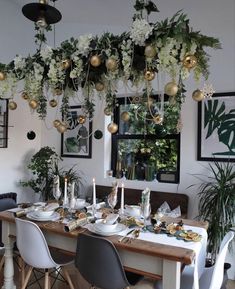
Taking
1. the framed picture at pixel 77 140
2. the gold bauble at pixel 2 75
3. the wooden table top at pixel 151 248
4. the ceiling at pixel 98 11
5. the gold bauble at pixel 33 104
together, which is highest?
the ceiling at pixel 98 11

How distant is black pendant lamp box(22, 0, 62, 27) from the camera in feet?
7.11

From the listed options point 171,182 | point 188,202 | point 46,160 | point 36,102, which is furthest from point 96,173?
point 36,102

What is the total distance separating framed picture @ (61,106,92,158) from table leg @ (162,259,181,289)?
2.69 m

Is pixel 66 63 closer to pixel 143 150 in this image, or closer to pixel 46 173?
pixel 143 150

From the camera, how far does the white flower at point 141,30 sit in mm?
1802

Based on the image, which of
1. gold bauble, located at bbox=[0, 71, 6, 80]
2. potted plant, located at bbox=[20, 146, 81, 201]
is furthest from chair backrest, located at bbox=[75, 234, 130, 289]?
potted plant, located at bbox=[20, 146, 81, 201]

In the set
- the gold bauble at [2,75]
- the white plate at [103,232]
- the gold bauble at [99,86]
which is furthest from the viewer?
the gold bauble at [2,75]

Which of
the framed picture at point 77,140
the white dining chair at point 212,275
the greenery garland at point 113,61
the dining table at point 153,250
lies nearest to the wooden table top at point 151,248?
the dining table at point 153,250

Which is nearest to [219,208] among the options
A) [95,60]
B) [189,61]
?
[189,61]

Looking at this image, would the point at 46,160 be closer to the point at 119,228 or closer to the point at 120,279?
the point at 119,228

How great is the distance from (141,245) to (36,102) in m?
1.65

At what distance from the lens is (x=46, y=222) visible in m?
2.21

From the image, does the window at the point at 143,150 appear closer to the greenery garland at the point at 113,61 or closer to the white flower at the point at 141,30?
the greenery garland at the point at 113,61

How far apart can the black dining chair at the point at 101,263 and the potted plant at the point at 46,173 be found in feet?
7.07
